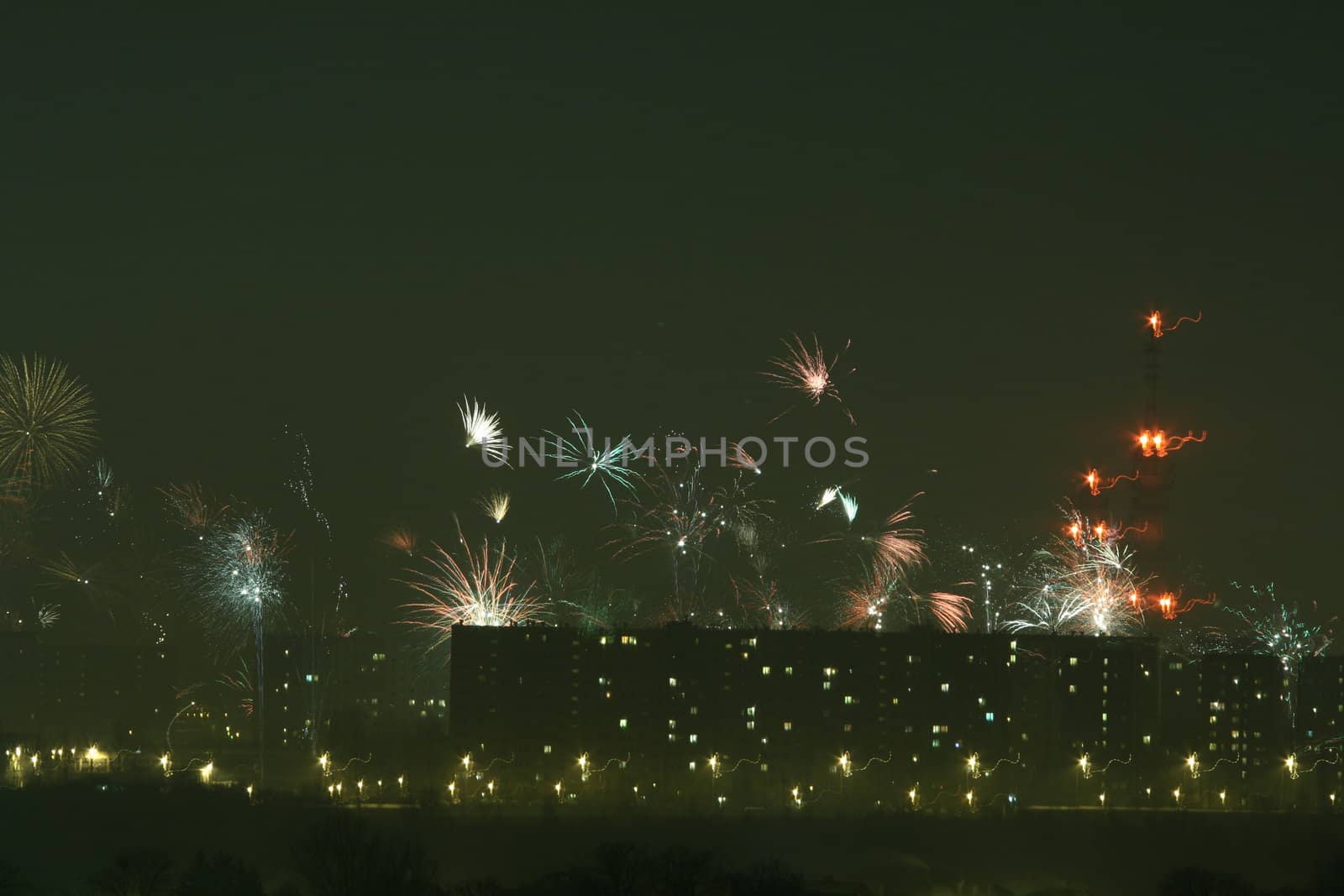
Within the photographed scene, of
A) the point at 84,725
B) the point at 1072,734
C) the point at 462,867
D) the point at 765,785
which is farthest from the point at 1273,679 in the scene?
the point at 84,725

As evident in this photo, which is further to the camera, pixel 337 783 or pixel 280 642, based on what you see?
pixel 280 642

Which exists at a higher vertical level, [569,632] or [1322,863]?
[569,632]

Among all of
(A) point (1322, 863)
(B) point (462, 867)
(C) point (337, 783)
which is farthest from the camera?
(C) point (337, 783)

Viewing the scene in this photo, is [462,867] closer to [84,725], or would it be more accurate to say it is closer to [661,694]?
[661,694]

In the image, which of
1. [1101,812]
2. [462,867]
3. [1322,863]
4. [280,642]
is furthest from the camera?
[280,642]

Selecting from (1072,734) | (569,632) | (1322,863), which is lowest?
(1322,863)

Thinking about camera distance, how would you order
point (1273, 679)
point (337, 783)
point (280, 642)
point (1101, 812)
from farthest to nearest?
point (280, 642) → point (1273, 679) → point (337, 783) → point (1101, 812)

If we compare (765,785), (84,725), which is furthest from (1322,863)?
(84,725)

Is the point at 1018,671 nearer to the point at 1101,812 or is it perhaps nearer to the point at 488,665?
the point at 1101,812

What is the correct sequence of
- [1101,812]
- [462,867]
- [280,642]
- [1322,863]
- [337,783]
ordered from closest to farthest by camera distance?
[462,867] → [1322,863] → [1101,812] → [337,783] → [280,642]
